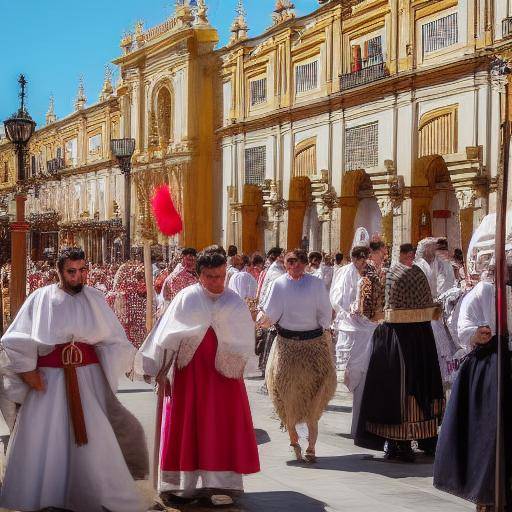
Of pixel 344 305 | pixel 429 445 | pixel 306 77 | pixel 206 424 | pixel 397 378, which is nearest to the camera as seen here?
pixel 206 424

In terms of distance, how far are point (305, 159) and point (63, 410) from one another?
75.1 feet

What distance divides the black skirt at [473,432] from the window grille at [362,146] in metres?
19.1

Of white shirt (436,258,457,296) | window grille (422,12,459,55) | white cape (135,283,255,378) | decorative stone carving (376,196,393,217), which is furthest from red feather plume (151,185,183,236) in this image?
decorative stone carving (376,196,393,217)

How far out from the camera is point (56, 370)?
6719mm

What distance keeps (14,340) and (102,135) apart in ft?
135

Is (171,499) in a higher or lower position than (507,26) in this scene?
lower

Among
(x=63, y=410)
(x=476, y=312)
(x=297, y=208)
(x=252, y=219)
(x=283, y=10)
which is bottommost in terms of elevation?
(x=63, y=410)

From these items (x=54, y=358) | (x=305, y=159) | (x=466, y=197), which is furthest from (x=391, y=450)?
(x=305, y=159)

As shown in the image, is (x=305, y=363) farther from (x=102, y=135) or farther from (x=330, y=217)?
(x=102, y=135)

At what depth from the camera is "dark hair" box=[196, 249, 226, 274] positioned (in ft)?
23.9

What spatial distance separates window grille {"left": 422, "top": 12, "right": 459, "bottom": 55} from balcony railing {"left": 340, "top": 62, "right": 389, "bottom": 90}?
168cm

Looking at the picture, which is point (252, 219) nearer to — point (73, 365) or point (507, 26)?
point (507, 26)

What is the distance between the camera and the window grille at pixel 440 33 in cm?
2197

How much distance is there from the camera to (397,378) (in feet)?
29.6
